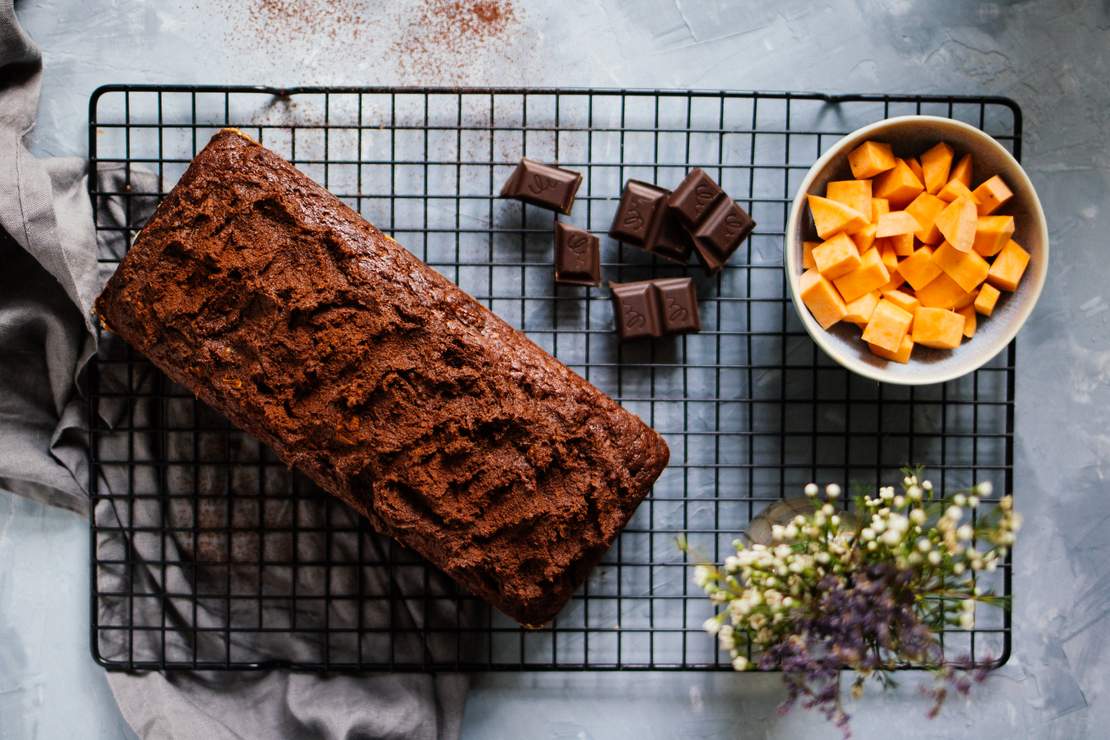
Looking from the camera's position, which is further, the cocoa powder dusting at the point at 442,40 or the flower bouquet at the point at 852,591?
the cocoa powder dusting at the point at 442,40

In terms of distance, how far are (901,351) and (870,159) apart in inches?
17.0

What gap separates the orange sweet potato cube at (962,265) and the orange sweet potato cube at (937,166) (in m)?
0.14

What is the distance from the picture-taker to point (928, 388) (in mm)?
2201

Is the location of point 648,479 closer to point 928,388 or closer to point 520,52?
point 928,388

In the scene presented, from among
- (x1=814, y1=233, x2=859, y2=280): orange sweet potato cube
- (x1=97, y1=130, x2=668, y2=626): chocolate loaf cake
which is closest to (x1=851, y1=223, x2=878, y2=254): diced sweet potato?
(x1=814, y1=233, x2=859, y2=280): orange sweet potato cube

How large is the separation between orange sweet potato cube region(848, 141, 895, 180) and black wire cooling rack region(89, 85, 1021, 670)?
7.9 inches

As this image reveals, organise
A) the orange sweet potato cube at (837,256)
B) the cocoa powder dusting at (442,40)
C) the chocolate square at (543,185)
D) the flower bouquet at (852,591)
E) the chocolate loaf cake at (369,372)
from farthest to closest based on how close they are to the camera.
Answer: the cocoa powder dusting at (442,40), the chocolate square at (543,185), the orange sweet potato cube at (837,256), the chocolate loaf cake at (369,372), the flower bouquet at (852,591)

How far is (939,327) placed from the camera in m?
1.93

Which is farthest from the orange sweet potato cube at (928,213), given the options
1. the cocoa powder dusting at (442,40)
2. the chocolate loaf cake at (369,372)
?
the cocoa powder dusting at (442,40)

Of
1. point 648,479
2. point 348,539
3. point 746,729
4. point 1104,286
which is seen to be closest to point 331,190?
point 348,539

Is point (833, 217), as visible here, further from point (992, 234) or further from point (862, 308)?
point (992, 234)

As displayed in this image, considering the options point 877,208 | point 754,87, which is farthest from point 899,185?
point 754,87

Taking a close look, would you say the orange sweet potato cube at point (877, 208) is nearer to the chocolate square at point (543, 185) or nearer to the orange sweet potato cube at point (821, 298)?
the orange sweet potato cube at point (821, 298)

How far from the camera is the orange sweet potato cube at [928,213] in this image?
194cm
